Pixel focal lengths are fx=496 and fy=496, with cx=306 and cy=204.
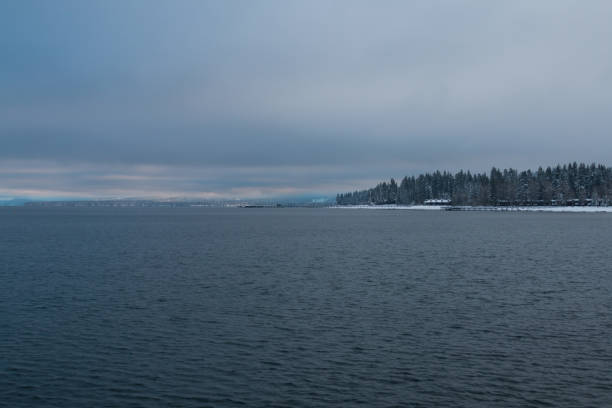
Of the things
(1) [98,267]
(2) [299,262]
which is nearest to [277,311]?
(2) [299,262]

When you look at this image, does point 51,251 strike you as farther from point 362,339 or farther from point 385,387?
point 385,387

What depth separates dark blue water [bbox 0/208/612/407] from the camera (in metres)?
20.9

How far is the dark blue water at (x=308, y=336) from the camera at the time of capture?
68.5 ft

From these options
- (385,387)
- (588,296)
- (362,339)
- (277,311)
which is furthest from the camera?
(588,296)

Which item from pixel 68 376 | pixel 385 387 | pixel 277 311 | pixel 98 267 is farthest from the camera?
pixel 98 267

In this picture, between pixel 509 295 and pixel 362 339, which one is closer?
pixel 362 339

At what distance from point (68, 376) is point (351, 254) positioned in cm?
5202

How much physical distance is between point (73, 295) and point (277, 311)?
18.1 metres

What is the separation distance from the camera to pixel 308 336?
1133 inches

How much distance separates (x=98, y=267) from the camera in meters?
59.0

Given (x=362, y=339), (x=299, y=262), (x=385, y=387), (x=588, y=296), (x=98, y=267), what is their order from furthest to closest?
(x=299, y=262)
(x=98, y=267)
(x=588, y=296)
(x=362, y=339)
(x=385, y=387)

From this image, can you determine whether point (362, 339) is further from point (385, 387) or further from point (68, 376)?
point (68, 376)

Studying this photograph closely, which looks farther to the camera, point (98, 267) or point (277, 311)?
point (98, 267)

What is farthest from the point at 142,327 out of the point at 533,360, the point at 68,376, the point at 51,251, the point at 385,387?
the point at 51,251
